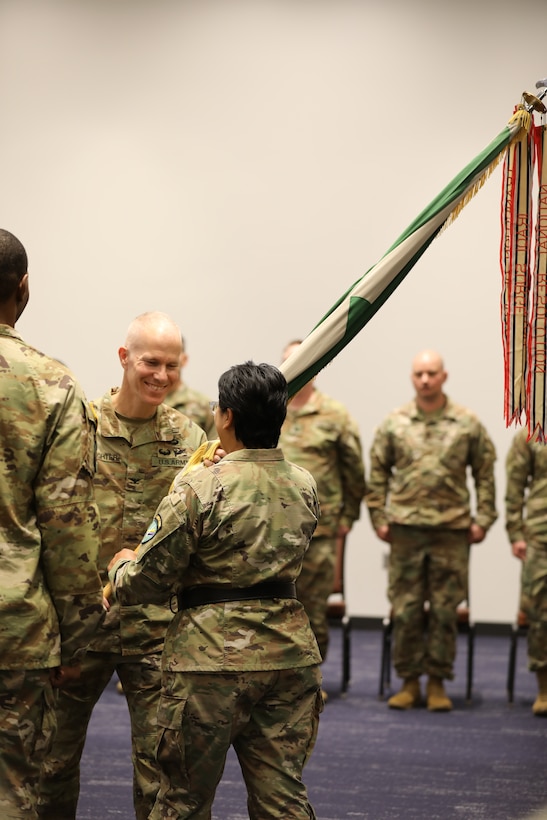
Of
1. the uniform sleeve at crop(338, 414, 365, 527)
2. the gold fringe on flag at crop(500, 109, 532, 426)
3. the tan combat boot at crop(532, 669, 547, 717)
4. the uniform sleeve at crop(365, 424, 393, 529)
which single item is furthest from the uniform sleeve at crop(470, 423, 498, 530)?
the gold fringe on flag at crop(500, 109, 532, 426)

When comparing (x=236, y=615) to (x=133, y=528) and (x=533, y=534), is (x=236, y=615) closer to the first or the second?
(x=133, y=528)

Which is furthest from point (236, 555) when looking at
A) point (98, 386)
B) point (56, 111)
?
point (56, 111)

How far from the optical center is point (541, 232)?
3.63 metres

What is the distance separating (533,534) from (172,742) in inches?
147

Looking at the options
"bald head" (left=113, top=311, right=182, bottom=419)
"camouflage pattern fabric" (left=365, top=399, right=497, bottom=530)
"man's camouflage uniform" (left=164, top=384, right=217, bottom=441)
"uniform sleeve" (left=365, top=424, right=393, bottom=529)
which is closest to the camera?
"bald head" (left=113, top=311, right=182, bottom=419)

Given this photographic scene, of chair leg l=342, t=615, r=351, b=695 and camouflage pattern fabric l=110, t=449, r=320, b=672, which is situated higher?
camouflage pattern fabric l=110, t=449, r=320, b=672

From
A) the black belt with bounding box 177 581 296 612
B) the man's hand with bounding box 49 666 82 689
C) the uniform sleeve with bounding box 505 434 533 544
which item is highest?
the uniform sleeve with bounding box 505 434 533 544

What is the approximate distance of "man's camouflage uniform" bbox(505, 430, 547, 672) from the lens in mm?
5996

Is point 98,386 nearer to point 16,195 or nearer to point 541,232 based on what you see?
point 16,195

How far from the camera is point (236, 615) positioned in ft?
8.69

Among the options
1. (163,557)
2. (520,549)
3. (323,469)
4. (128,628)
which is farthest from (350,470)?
(163,557)

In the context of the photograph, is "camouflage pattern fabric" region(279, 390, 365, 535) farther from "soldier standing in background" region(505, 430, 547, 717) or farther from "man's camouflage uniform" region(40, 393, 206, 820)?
"man's camouflage uniform" region(40, 393, 206, 820)

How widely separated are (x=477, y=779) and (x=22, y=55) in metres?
6.04

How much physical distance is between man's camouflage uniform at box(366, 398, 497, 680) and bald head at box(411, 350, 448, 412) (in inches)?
2.0
